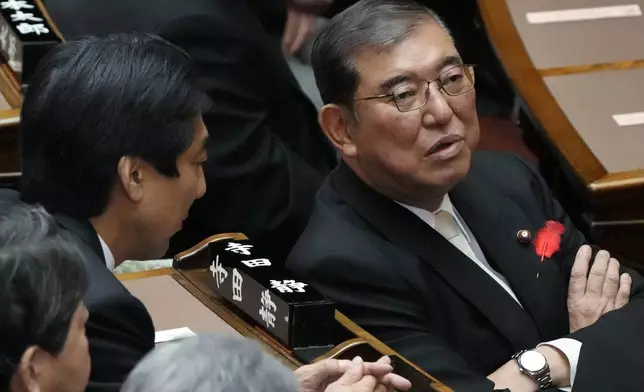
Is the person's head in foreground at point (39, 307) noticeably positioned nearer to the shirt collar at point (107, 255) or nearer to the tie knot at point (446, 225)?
the shirt collar at point (107, 255)

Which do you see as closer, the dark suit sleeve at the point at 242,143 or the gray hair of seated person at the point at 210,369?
the gray hair of seated person at the point at 210,369

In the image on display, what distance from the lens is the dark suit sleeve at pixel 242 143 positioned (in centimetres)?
281

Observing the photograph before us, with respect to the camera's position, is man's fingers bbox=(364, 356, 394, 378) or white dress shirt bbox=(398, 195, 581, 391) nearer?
man's fingers bbox=(364, 356, 394, 378)

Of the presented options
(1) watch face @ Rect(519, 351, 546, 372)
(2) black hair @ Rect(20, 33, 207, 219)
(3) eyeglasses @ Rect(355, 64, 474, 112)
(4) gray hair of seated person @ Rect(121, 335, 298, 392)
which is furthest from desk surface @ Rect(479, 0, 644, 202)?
(4) gray hair of seated person @ Rect(121, 335, 298, 392)

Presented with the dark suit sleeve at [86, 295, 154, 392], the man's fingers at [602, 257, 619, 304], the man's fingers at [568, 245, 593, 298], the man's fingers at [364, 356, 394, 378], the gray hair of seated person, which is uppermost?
the gray hair of seated person

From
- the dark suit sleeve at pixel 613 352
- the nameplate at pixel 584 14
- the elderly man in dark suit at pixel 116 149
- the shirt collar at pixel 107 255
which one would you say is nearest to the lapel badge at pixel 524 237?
the dark suit sleeve at pixel 613 352

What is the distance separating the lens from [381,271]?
217 cm

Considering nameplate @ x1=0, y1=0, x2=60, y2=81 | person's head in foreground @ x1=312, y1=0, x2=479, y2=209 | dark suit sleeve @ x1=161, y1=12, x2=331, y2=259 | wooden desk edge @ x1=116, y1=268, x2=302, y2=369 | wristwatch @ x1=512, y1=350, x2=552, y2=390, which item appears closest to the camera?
wooden desk edge @ x1=116, y1=268, x2=302, y2=369

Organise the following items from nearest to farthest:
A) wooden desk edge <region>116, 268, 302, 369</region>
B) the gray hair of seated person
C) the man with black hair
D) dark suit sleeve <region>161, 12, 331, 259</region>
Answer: the gray hair of seated person → the man with black hair → wooden desk edge <region>116, 268, 302, 369</region> → dark suit sleeve <region>161, 12, 331, 259</region>

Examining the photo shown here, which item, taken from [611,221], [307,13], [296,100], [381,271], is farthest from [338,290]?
[307,13]

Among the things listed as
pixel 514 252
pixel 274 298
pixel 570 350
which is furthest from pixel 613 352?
pixel 274 298

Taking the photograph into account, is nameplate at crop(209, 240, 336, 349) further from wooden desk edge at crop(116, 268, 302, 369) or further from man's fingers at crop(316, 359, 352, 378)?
man's fingers at crop(316, 359, 352, 378)

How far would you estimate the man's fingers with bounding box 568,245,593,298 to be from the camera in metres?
2.30

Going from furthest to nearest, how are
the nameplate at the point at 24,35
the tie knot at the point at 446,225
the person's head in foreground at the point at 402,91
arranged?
the nameplate at the point at 24,35 < the tie knot at the point at 446,225 < the person's head in foreground at the point at 402,91
